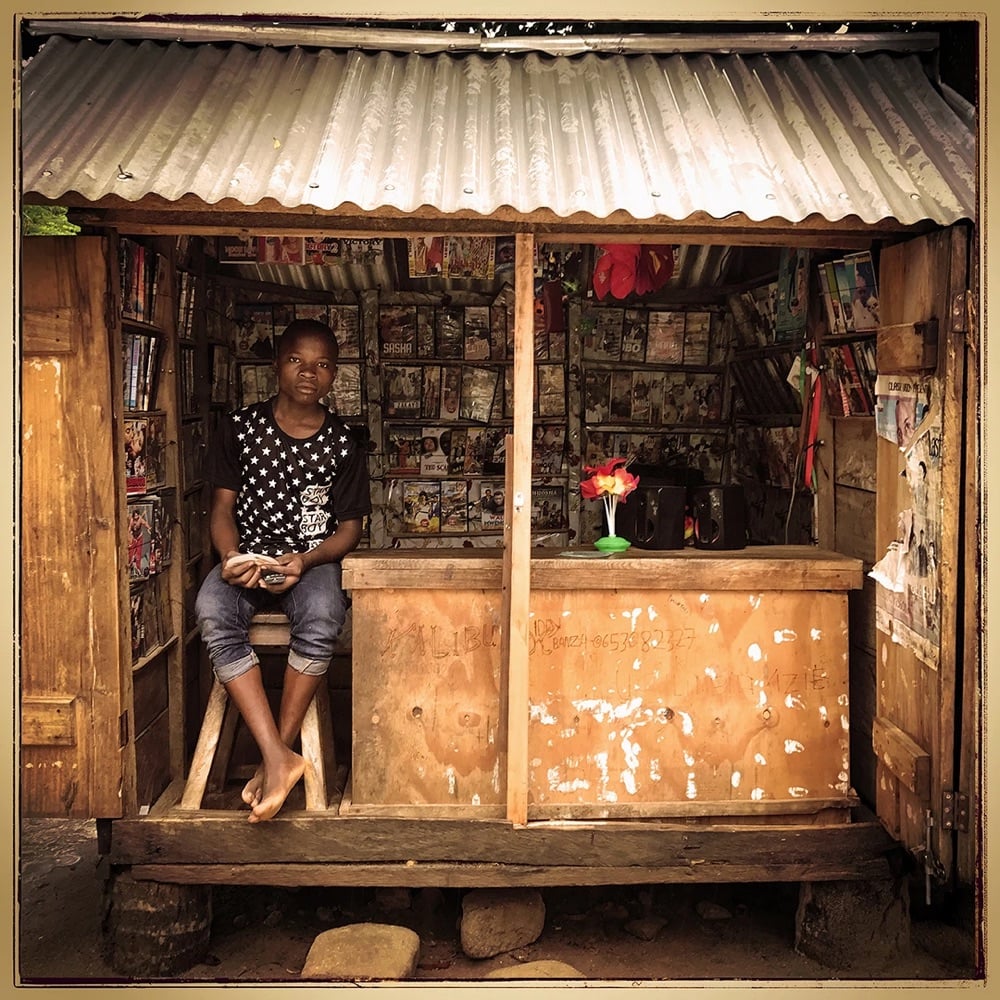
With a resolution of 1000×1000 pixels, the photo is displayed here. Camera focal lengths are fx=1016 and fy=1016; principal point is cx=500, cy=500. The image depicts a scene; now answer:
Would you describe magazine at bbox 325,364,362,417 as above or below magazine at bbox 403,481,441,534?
above

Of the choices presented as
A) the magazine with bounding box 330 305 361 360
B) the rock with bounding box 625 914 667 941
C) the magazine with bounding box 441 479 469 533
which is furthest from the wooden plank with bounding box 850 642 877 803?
the magazine with bounding box 330 305 361 360

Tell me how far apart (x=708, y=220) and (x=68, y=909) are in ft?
13.2

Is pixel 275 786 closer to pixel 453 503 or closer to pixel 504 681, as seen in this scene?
pixel 504 681

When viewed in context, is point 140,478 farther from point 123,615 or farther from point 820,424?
point 820,424

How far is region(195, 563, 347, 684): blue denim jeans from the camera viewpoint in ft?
13.4

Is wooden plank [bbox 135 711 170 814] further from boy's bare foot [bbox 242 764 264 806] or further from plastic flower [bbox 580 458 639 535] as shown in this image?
plastic flower [bbox 580 458 639 535]

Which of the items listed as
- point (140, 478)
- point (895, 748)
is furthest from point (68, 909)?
point (895, 748)

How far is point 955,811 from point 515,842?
162 cm

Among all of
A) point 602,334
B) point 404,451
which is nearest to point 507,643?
point 404,451

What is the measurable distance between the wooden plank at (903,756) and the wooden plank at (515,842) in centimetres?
39

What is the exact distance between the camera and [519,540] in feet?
12.5

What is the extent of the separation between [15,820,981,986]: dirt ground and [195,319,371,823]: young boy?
77 cm

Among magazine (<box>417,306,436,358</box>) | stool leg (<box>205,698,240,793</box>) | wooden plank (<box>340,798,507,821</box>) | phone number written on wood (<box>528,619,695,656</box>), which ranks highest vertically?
magazine (<box>417,306,436,358</box>)

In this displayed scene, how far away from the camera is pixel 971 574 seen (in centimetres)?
340
